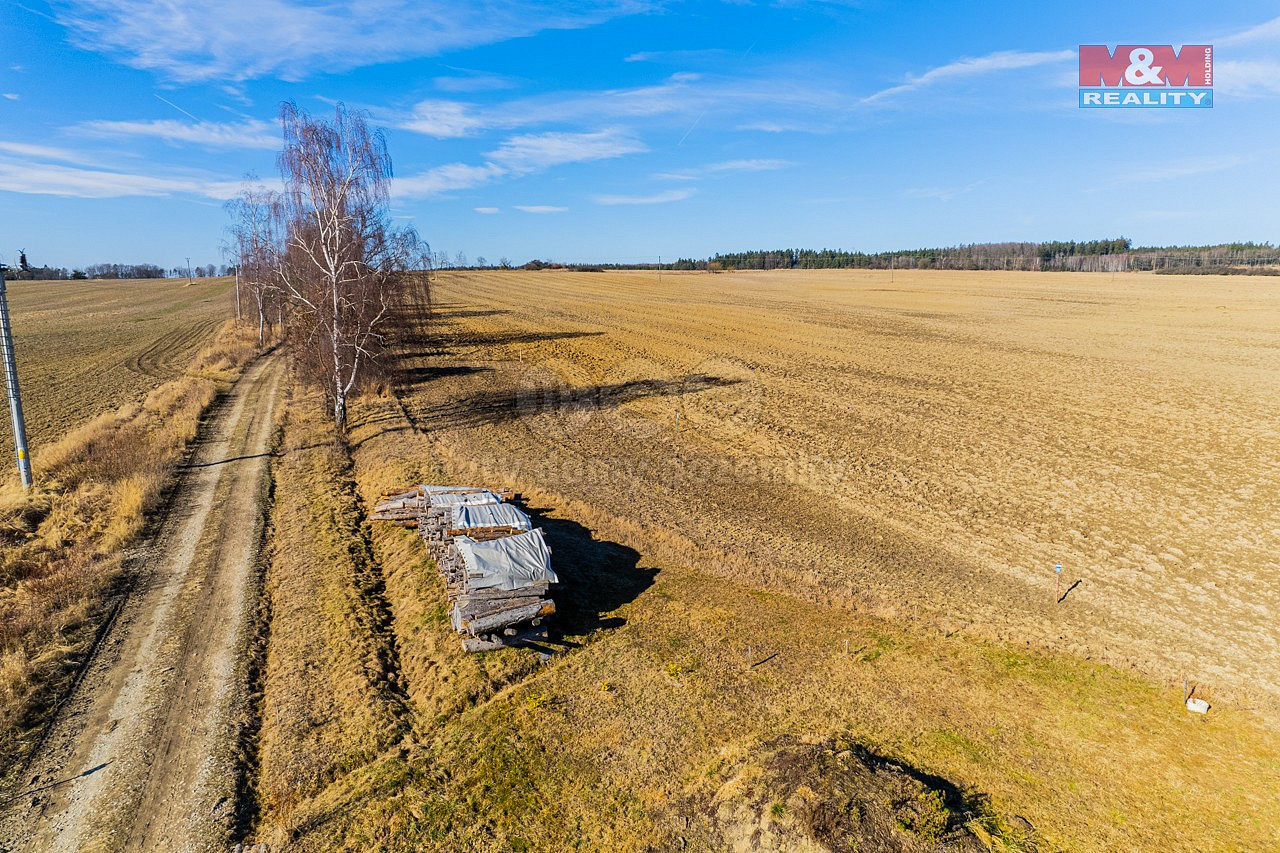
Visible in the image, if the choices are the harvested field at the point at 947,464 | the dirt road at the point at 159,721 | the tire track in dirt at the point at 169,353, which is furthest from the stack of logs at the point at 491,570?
Result: the tire track in dirt at the point at 169,353

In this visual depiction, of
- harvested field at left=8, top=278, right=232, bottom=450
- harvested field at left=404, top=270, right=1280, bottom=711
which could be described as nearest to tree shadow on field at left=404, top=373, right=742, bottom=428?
harvested field at left=404, top=270, right=1280, bottom=711

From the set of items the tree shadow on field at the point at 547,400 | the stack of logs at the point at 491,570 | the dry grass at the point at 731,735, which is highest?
the tree shadow on field at the point at 547,400

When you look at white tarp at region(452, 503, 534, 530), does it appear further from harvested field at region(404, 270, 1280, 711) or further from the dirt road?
the dirt road

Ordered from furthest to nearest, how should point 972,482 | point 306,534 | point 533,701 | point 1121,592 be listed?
point 972,482, point 306,534, point 1121,592, point 533,701

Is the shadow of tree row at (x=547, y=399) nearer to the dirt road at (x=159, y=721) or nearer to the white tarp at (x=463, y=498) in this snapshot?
the white tarp at (x=463, y=498)

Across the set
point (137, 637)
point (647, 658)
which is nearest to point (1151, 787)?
point (647, 658)

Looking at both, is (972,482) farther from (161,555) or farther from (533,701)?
(161,555)
